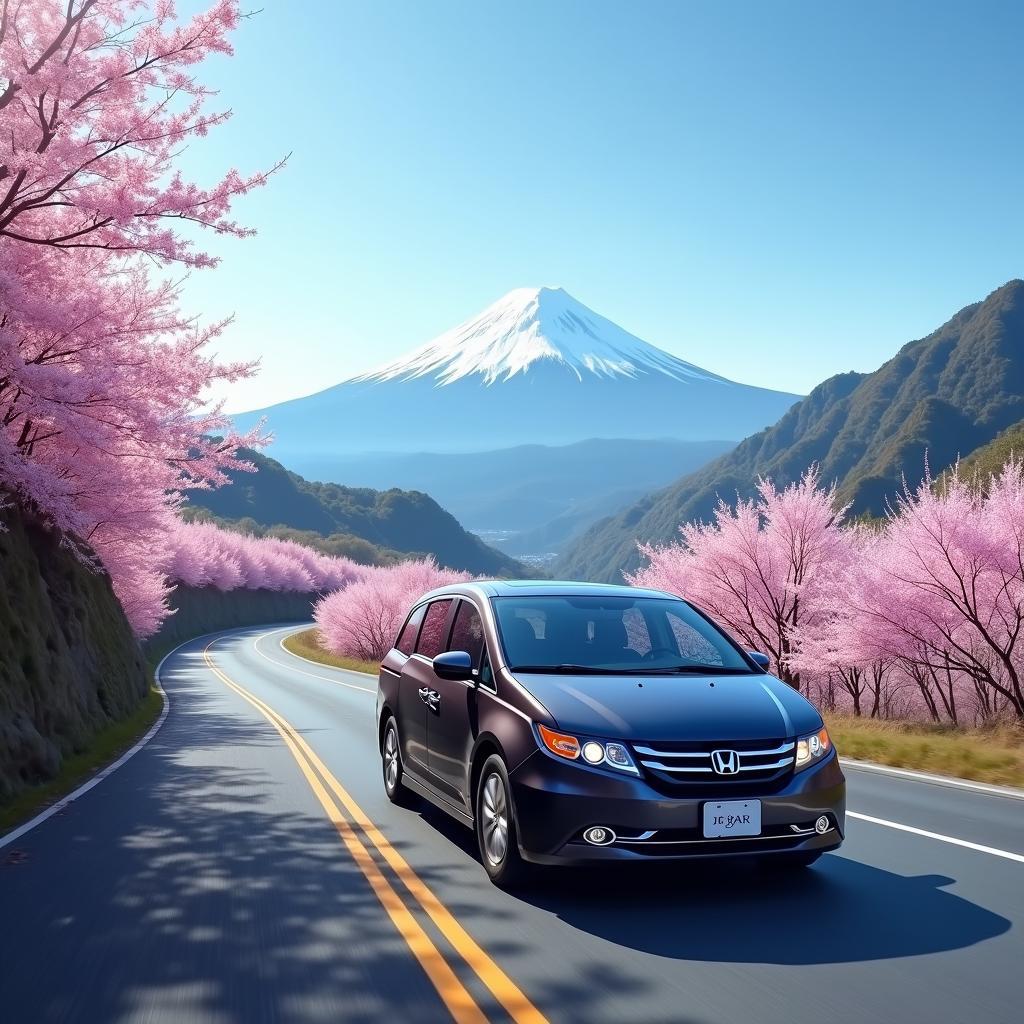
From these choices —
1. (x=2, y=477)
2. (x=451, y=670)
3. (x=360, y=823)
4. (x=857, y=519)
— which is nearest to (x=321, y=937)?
(x=451, y=670)

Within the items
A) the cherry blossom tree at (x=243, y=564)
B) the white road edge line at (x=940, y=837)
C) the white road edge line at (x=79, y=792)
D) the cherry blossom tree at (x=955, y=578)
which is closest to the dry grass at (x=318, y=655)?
the cherry blossom tree at (x=243, y=564)

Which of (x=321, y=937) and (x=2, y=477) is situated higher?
(x=2, y=477)

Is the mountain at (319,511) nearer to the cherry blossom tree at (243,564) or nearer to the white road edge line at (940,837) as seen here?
the cherry blossom tree at (243,564)

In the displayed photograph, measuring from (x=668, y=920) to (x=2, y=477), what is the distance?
34.6 feet

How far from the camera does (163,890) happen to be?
6.99 metres

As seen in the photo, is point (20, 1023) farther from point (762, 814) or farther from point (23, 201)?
point (23, 201)

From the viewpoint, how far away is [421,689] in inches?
349

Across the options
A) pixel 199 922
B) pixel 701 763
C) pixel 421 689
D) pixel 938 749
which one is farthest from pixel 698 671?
pixel 938 749

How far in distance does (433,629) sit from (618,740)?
3.32 metres

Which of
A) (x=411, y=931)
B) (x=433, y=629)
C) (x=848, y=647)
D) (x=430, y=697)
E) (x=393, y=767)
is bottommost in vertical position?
(x=411, y=931)

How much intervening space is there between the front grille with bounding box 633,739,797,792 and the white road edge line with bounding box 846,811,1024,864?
235 centimetres

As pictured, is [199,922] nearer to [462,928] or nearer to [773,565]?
[462,928]

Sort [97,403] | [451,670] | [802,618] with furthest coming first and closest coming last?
[802,618]
[97,403]
[451,670]

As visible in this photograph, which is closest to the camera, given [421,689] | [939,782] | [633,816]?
[633,816]
